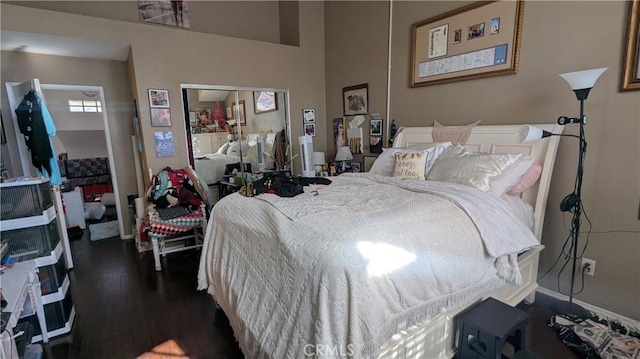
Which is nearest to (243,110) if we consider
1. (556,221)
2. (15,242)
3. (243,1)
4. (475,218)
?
(243,1)

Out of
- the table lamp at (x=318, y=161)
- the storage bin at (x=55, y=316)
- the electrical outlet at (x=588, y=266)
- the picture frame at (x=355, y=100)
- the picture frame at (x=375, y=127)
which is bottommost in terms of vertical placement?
the storage bin at (x=55, y=316)

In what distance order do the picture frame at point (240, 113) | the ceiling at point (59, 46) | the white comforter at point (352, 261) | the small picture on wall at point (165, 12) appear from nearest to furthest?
the white comforter at point (352, 261) → the ceiling at point (59, 46) → the small picture on wall at point (165, 12) → the picture frame at point (240, 113)

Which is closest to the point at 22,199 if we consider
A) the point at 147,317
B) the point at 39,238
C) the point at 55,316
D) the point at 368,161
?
the point at 39,238

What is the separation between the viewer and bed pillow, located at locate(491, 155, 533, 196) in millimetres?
2096

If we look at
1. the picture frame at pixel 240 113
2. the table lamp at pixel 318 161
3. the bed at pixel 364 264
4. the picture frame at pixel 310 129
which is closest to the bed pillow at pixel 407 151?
the bed at pixel 364 264

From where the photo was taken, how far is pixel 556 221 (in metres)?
2.34

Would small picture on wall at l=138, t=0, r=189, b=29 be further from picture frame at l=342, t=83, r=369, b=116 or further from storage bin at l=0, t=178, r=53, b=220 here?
storage bin at l=0, t=178, r=53, b=220

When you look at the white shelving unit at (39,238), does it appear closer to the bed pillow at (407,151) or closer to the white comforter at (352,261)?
the white comforter at (352,261)

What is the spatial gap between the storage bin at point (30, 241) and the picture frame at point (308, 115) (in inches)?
125

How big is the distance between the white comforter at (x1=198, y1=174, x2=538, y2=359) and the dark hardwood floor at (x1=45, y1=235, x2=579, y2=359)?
0.29m

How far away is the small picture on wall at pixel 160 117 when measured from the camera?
11.0 feet

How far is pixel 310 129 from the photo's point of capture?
14.8ft

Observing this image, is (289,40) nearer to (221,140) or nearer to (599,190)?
(221,140)

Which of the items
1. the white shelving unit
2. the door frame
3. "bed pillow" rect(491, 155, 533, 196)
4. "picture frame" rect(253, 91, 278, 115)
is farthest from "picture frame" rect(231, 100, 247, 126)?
"bed pillow" rect(491, 155, 533, 196)
